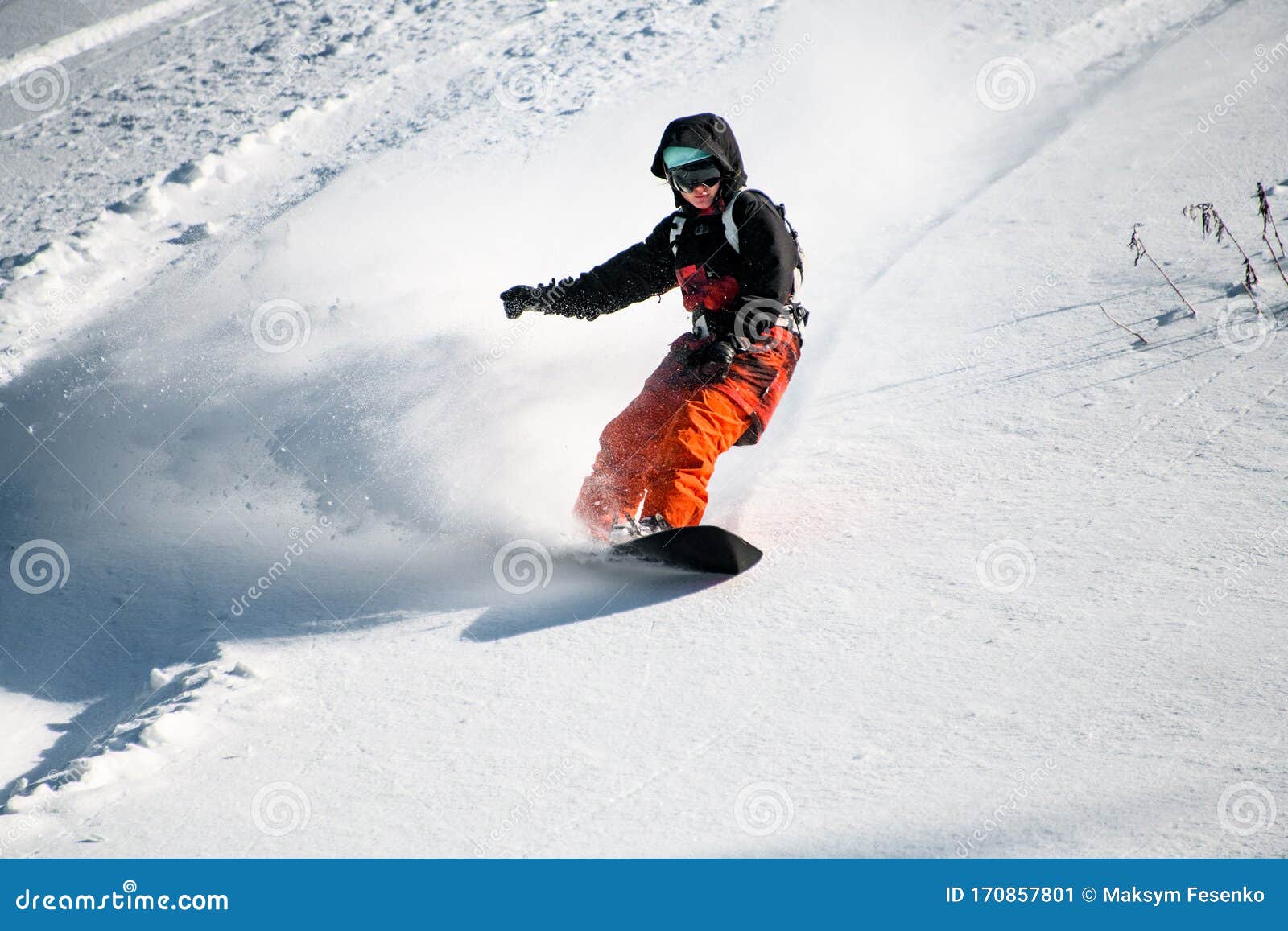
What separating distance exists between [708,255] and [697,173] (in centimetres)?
31

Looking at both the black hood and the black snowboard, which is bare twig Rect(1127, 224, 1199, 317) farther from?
the black snowboard

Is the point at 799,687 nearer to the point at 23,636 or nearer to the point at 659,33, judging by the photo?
the point at 23,636

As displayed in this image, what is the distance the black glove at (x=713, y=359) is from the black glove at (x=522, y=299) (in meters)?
0.74

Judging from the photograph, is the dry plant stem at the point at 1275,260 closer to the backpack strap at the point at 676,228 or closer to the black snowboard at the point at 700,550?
the backpack strap at the point at 676,228

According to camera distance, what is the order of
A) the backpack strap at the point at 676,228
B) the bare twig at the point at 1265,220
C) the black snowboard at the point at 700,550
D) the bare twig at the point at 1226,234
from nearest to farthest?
the black snowboard at the point at 700,550
the backpack strap at the point at 676,228
the bare twig at the point at 1265,220
the bare twig at the point at 1226,234

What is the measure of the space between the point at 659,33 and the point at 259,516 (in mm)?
5951

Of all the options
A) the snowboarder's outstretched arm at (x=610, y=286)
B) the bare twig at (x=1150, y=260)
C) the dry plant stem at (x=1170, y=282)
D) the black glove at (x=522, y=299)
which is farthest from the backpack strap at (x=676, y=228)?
the dry plant stem at (x=1170, y=282)

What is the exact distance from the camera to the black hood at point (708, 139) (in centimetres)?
371

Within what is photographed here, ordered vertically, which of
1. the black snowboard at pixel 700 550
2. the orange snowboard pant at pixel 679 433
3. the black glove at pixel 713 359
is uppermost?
the black glove at pixel 713 359

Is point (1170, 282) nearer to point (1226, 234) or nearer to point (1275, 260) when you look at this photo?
point (1275, 260)

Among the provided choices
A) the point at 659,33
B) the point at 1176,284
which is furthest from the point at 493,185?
the point at 1176,284

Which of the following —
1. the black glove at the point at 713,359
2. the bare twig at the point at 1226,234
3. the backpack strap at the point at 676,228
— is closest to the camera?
the black glove at the point at 713,359

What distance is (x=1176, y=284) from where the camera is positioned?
4574 mm

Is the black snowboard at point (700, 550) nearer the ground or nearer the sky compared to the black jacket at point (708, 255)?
nearer the ground
